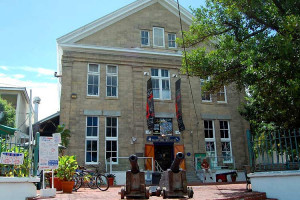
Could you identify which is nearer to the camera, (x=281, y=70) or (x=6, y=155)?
(x=6, y=155)

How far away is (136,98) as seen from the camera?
20078 mm

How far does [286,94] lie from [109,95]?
1211cm

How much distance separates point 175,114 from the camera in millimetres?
20562

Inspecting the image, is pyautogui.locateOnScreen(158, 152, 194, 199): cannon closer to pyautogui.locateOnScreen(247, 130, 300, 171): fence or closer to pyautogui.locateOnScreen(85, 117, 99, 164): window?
pyautogui.locateOnScreen(247, 130, 300, 171): fence

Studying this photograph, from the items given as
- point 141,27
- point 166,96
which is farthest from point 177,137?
point 141,27

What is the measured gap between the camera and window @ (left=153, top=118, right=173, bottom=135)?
20.0 meters

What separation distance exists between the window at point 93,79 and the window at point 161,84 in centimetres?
362

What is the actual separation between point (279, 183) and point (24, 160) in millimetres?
6955

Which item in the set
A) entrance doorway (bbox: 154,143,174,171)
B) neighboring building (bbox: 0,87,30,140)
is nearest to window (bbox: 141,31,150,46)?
entrance doorway (bbox: 154,143,174,171)

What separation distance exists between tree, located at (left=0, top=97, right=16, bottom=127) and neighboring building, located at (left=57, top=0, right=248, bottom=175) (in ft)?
20.5

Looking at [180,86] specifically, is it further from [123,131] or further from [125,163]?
[125,163]

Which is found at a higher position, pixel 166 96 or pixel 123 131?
pixel 166 96

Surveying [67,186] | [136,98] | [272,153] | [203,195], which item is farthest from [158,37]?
[272,153]

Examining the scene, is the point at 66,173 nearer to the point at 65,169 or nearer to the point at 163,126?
the point at 65,169
